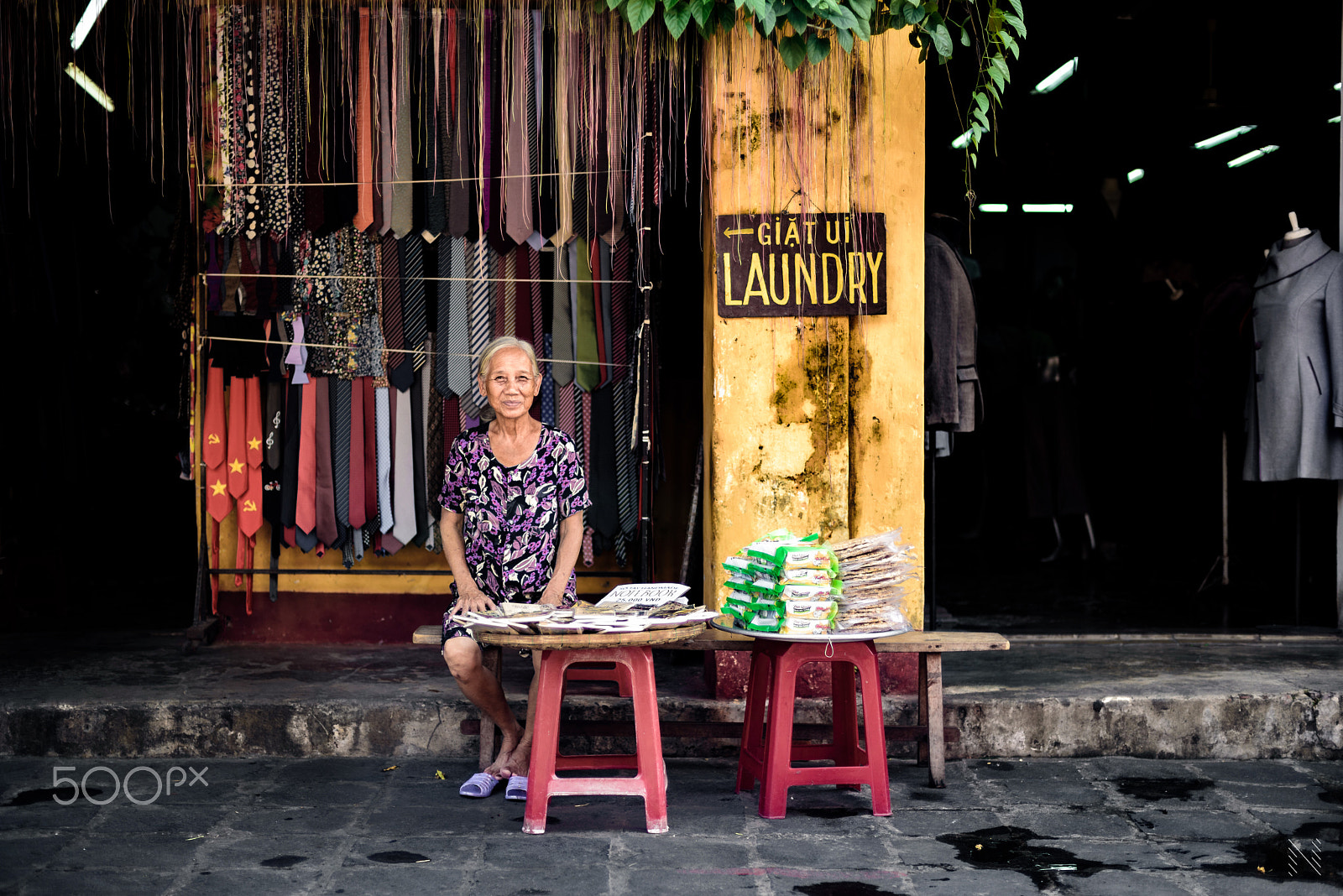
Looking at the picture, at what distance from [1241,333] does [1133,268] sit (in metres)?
5.31

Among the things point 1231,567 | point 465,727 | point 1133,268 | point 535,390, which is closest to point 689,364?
point 535,390

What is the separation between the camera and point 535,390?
170 inches

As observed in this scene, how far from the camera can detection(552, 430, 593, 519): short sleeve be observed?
171 inches

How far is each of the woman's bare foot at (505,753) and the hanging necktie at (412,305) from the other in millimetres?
1865

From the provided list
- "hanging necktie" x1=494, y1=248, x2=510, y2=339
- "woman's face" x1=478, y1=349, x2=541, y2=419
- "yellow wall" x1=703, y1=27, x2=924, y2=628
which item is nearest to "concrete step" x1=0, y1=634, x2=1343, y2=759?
"yellow wall" x1=703, y1=27, x2=924, y2=628

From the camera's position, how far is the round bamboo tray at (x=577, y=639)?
3.57m

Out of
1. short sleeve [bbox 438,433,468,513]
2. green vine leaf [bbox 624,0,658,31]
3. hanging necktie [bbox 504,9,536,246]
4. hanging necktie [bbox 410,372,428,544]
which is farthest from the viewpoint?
hanging necktie [bbox 410,372,428,544]

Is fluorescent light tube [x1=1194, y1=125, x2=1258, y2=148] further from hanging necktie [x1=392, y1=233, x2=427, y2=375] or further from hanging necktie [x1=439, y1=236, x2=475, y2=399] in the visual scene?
hanging necktie [x1=392, y1=233, x2=427, y2=375]

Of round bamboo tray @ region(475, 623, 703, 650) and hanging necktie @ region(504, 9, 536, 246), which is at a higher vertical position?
hanging necktie @ region(504, 9, 536, 246)

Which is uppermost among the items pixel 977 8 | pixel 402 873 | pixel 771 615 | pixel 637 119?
pixel 977 8

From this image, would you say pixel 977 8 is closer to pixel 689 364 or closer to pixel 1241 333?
pixel 689 364

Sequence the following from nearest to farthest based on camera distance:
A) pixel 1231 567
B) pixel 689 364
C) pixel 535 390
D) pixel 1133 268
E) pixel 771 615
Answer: pixel 771 615 < pixel 535 390 < pixel 689 364 < pixel 1231 567 < pixel 1133 268

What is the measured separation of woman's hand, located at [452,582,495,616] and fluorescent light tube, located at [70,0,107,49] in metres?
2.58

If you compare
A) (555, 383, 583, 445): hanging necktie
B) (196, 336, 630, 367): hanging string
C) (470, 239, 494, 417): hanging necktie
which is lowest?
(555, 383, 583, 445): hanging necktie
